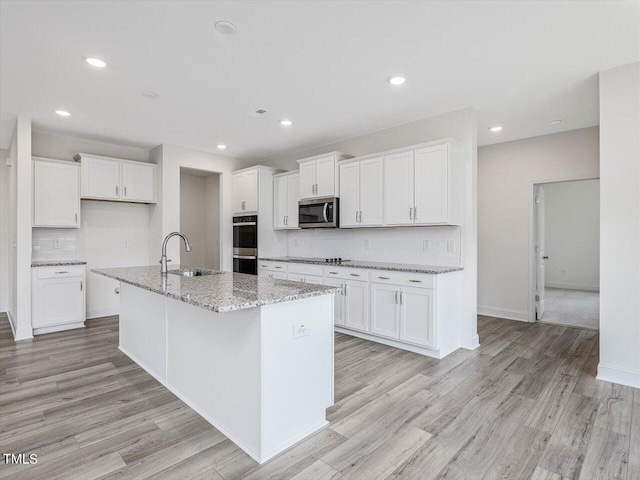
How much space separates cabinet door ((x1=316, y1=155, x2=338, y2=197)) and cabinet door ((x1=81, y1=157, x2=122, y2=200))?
297 cm

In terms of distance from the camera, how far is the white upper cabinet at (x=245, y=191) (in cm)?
580

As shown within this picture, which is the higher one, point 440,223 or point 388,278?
point 440,223

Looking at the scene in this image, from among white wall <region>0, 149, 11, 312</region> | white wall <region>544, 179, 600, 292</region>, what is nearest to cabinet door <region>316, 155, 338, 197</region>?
white wall <region>0, 149, 11, 312</region>

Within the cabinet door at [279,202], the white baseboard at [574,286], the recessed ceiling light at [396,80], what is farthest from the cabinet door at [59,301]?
the white baseboard at [574,286]

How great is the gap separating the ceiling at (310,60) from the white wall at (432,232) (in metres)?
0.19

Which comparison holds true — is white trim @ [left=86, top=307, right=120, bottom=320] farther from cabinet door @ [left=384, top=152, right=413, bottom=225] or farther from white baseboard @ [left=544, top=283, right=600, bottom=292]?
white baseboard @ [left=544, top=283, right=600, bottom=292]

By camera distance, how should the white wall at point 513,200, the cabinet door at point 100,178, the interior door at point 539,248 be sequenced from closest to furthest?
the white wall at point 513,200 → the cabinet door at point 100,178 → the interior door at point 539,248

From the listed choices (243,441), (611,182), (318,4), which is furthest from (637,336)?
(318,4)

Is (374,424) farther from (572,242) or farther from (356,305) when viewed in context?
(572,242)

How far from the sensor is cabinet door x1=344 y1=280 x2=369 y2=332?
4.10 metres

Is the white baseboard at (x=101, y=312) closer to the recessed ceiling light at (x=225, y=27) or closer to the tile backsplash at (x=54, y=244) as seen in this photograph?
the tile backsplash at (x=54, y=244)

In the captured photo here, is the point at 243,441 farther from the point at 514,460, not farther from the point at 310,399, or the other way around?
the point at 514,460

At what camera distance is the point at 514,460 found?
1.96m

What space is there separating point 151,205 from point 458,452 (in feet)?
18.0
